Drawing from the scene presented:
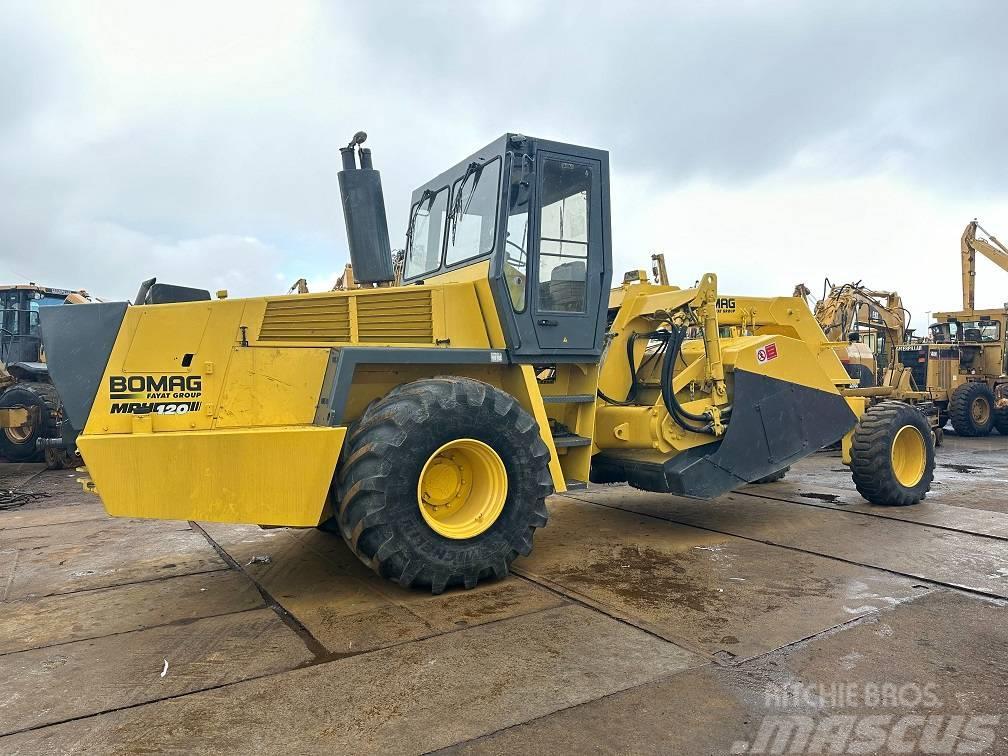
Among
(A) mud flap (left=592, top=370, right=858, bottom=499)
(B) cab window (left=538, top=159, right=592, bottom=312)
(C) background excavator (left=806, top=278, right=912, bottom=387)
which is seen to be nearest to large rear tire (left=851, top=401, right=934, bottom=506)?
(A) mud flap (left=592, top=370, right=858, bottom=499)

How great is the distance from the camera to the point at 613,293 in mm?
6824

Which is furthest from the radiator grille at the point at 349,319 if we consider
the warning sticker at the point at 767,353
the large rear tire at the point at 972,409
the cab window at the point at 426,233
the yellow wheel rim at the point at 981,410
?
the yellow wheel rim at the point at 981,410

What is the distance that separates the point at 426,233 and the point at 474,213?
2.62 feet

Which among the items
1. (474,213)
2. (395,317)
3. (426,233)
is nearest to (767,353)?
(474,213)

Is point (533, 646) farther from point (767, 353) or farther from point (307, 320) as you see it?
point (767, 353)

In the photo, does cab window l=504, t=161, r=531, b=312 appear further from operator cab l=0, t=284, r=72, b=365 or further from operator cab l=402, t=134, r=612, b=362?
operator cab l=0, t=284, r=72, b=365

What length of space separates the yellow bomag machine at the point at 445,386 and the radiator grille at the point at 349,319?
0.01m

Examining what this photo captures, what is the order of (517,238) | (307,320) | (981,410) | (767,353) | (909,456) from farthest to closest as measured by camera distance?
(981,410)
(909,456)
(767,353)
(517,238)
(307,320)

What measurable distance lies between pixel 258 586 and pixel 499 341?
2.22 m

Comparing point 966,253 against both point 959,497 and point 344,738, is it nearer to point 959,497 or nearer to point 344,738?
point 959,497

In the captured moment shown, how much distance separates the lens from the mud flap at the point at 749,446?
5.88m

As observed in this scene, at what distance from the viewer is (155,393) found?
428 centimetres

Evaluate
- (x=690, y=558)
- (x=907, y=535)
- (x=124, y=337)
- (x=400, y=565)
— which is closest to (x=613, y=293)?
(x=690, y=558)

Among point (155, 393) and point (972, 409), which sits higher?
point (155, 393)
